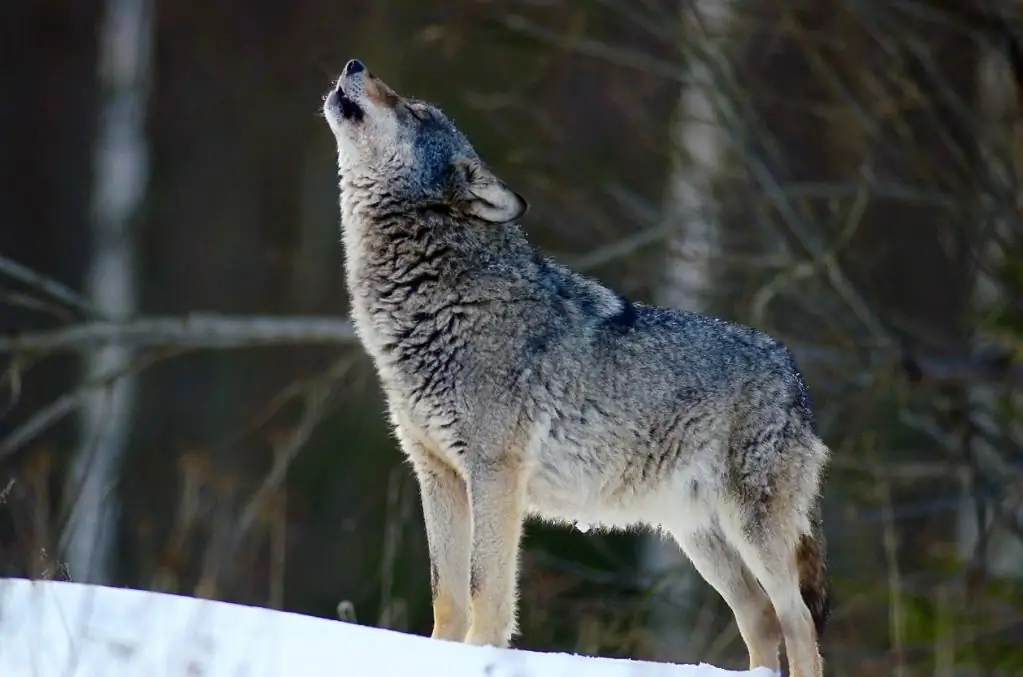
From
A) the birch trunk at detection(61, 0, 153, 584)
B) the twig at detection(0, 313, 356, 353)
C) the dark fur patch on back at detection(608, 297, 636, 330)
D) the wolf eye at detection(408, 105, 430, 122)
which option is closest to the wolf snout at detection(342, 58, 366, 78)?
the wolf eye at detection(408, 105, 430, 122)

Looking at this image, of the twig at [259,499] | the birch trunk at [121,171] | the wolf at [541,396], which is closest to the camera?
the wolf at [541,396]

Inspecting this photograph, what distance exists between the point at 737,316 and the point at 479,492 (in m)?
4.26

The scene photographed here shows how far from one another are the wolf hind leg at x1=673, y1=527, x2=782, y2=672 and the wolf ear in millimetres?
1307

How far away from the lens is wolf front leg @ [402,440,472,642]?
5547 mm

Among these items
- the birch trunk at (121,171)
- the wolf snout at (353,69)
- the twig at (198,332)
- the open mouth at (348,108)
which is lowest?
the open mouth at (348,108)

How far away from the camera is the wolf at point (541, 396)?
547 centimetres

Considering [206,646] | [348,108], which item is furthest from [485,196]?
[206,646]

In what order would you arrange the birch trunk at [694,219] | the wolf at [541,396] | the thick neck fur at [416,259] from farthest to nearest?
1. the birch trunk at [694,219]
2. the thick neck fur at [416,259]
3. the wolf at [541,396]

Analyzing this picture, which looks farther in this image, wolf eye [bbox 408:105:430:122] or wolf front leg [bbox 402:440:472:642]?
wolf eye [bbox 408:105:430:122]

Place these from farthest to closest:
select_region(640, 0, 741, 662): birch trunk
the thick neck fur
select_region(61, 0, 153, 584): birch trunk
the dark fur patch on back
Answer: select_region(61, 0, 153, 584): birch trunk, select_region(640, 0, 741, 662): birch trunk, the dark fur patch on back, the thick neck fur

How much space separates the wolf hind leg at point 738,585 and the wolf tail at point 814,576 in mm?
136

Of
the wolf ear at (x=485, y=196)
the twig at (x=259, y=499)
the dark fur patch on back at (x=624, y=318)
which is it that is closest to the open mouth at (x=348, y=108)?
the wolf ear at (x=485, y=196)

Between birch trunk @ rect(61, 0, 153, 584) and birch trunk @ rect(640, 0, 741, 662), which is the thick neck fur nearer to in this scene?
birch trunk @ rect(640, 0, 741, 662)

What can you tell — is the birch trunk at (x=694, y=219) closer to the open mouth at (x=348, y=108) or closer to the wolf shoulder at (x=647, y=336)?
the wolf shoulder at (x=647, y=336)
